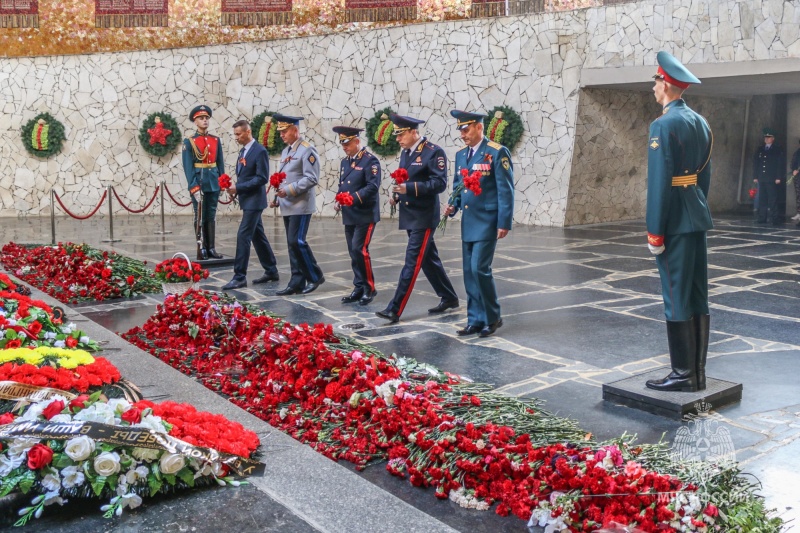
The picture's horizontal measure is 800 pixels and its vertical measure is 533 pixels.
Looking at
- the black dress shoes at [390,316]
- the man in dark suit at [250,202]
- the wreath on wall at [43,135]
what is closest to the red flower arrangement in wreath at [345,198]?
the black dress shoes at [390,316]

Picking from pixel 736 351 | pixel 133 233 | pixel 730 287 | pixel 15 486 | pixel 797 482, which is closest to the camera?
pixel 15 486

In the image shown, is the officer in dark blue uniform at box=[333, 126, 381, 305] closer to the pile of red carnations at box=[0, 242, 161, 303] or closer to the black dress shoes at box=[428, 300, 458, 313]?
the black dress shoes at box=[428, 300, 458, 313]

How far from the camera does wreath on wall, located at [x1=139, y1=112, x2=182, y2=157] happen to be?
17.3 meters

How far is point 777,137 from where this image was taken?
55.9 feet

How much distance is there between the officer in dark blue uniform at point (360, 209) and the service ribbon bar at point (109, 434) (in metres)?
4.44

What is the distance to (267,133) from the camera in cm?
1672

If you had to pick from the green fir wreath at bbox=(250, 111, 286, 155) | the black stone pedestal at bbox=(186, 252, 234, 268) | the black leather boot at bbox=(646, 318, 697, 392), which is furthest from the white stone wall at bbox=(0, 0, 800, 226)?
the black leather boot at bbox=(646, 318, 697, 392)

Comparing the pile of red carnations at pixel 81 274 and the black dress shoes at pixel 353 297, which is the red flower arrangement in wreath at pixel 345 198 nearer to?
the black dress shoes at pixel 353 297

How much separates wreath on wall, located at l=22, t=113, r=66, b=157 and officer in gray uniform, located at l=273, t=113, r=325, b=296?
10.9 metres

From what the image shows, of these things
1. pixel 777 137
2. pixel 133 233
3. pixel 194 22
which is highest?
pixel 194 22

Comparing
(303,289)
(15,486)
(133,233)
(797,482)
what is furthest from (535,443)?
(133,233)

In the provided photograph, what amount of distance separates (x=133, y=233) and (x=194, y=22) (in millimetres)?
5734

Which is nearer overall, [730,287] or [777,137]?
[730,287]

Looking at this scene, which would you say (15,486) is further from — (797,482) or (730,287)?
(730,287)
